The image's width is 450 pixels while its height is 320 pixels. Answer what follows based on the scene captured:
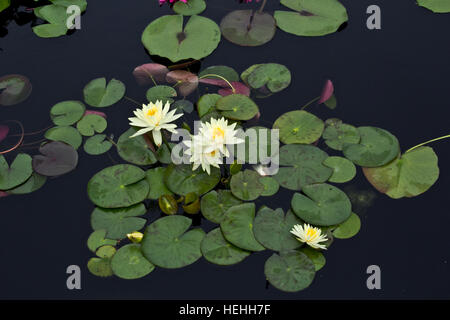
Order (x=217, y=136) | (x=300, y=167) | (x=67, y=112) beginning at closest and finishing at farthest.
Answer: (x=217, y=136), (x=300, y=167), (x=67, y=112)

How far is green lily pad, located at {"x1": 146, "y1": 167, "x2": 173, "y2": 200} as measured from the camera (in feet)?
9.73

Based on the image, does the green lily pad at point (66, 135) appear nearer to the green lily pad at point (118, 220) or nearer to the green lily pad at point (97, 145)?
the green lily pad at point (97, 145)

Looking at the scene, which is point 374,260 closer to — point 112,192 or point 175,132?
point 175,132


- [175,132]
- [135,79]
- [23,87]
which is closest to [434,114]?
[175,132]

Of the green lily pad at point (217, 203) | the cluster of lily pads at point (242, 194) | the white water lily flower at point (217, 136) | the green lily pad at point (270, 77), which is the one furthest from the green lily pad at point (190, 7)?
the green lily pad at point (217, 203)

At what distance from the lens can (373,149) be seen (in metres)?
3.11

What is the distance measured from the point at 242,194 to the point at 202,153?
0.37m

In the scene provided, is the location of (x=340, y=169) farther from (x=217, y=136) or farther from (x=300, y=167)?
(x=217, y=136)

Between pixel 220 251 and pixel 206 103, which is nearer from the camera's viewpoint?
pixel 220 251

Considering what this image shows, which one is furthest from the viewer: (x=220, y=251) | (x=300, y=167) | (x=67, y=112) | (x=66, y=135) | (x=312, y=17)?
(x=312, y=17)

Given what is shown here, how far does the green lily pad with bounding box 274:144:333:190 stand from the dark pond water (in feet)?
0.44

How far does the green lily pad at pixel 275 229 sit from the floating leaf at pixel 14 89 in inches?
82.9

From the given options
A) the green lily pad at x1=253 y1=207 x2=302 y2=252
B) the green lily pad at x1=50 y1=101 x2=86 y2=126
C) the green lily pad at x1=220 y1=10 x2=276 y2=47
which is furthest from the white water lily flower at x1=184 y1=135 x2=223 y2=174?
the green lily pad at x1=220 y1=10 x2=276 y2=47

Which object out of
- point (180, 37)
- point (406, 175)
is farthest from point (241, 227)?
point (180, 37)
